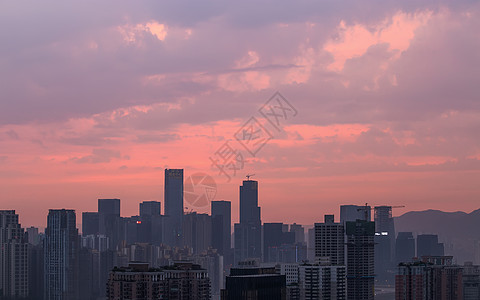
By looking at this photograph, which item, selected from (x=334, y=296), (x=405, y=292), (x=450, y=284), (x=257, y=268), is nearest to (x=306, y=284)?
(x=334, y=296)

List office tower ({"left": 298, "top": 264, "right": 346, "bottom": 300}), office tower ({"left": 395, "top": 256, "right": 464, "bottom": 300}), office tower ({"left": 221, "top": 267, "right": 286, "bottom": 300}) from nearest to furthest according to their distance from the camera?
office tower ({"left": 221, "top": 267, "right": 286, "bottom": 300})
office tower ({"left": 298, "top": 264, "right": 346, "bottom": 300})
office tower ({"left": 395, "top": 256, "right": 464, "bottom": 300})

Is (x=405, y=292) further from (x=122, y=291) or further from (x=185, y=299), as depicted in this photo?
(x=122, y=291)

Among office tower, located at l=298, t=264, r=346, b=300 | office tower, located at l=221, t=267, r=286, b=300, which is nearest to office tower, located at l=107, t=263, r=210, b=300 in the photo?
office tower, located at l=221, t=267, r=286, b=300

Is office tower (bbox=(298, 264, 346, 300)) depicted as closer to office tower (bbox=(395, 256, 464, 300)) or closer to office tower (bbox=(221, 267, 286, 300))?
office tower (bbox=(221, 267, 286, 300))

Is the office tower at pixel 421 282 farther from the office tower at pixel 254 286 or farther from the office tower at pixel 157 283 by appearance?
the office tower at pixel 157 283

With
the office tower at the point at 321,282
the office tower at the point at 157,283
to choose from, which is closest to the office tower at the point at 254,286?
the office tower at the point at 157,283

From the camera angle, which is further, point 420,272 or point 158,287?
point 420,272

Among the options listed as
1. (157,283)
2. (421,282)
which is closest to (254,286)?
(157,283)
